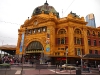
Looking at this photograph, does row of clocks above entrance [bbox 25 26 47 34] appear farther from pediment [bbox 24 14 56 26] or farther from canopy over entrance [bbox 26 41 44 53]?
canopy over entrance [bbox 26 41 44 53]

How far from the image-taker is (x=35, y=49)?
146 ft

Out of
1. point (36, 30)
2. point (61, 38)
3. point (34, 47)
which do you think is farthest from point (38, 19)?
Result: point (61, 38)

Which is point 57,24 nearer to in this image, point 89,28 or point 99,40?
point 89,28

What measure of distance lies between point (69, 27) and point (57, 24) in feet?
17.1

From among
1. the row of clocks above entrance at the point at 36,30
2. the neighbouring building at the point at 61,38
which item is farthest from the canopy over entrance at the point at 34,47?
the row of clocks above entrance at the point at 36,30

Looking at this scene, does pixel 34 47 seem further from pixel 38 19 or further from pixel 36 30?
pixel 38 19

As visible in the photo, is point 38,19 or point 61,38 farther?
point 38,19

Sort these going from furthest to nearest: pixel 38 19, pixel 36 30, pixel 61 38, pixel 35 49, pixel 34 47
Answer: pixel 38 19
pixel 36 30
pixel 34 47
pixel 35 49
pixel 61 38

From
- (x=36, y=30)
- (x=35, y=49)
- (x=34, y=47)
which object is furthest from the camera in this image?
(x=36, y=30)

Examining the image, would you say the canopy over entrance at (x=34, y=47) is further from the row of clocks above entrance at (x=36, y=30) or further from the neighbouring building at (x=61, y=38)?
the row of clocks above entrance at (x=36, y=30)

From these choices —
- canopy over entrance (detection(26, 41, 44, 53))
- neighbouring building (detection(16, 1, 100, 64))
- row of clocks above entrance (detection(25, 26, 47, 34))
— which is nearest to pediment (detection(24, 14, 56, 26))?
neighbouring building (detection(16, 1, 100, 64))

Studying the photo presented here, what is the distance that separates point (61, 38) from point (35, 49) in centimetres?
973

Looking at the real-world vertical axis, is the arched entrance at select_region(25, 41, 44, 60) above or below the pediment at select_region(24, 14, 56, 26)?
below

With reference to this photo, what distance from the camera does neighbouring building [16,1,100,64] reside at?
40188 millimetres
